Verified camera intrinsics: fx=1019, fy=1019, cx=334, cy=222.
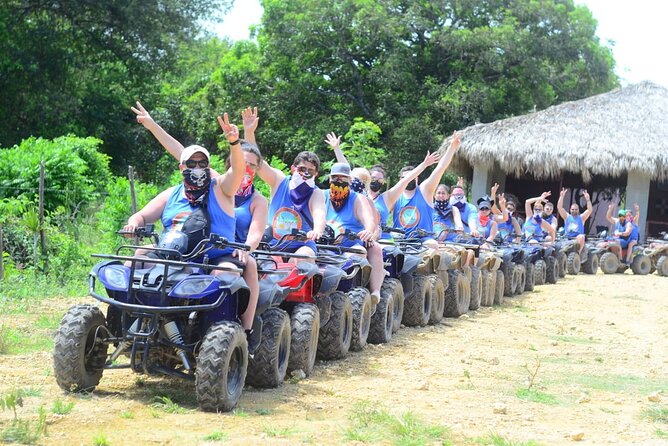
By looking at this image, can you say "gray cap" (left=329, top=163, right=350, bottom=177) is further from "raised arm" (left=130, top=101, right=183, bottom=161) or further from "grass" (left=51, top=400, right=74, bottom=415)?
"grass" (left=51, top=400, right=74, bottom=415)

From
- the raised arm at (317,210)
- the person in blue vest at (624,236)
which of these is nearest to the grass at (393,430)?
the raised arm at (317,210)

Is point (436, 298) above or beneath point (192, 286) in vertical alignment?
beneath

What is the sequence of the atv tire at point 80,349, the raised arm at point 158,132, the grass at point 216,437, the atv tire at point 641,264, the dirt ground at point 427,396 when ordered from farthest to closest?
the atv tire at point 641,264 → the raised arm at point 158,132 → the atv tire at point 80,349 → the dirt ground at point 427,396 → the grass at point 216,437

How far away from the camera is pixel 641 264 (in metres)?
26.2

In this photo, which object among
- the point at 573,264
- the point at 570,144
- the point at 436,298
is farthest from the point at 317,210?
the point at 570,144

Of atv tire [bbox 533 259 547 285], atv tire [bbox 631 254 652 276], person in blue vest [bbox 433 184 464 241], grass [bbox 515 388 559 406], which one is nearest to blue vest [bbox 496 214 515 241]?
atv tire [bbox 533 259 547 285]

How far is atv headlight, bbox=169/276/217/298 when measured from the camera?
6.62m

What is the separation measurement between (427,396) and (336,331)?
1651 millimetres

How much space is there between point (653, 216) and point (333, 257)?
81.1ft

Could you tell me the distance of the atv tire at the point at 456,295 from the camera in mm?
13719

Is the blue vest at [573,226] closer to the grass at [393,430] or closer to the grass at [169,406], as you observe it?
the grass at [393,430]

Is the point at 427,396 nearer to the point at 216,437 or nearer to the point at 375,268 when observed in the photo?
the point at 216,437

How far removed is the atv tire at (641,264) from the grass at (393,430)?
2072cm

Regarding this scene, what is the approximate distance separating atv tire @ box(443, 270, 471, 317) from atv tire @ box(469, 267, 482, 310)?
613 millimetres
